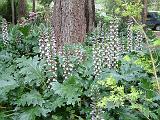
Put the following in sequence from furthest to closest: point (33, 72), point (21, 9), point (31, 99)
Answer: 1. point (21, 9)
2. point (33, 72)
3. point (31, 99)

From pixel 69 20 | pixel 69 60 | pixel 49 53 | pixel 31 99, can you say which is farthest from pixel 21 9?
pixel 31 99

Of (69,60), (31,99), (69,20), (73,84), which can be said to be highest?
(69,20)

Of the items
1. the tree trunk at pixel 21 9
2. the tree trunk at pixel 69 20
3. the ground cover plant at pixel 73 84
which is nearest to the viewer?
the ground cover plant at pixel 73 84

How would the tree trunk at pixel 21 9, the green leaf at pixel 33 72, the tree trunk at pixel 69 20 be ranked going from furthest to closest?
the tree trunk at pixel 21 9 → the tree trunk at pixel 69 20 → the green leaf at pixel 33 72

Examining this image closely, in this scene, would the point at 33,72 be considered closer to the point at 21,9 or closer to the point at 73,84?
the point at 73,84

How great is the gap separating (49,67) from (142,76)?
1406 mm

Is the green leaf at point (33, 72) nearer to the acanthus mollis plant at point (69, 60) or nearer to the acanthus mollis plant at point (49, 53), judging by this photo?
the acanthus mollis plant at point (49, 53)

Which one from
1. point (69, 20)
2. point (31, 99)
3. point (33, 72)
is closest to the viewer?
point (31, 99)

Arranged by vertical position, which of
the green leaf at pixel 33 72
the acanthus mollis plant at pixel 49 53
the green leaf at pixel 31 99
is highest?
the acanthus mollis plant at pixel 49 53

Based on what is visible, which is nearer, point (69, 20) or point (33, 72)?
point (33, 72)

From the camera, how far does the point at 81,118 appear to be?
17.9ft

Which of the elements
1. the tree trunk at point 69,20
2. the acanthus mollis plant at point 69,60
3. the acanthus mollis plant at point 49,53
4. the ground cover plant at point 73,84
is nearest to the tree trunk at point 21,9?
the tree trunk at point 69,20

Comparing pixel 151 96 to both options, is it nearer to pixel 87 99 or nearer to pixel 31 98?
pixel 87 99

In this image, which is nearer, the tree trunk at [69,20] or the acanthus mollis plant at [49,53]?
the acanthus mollis plant at [49,53]
